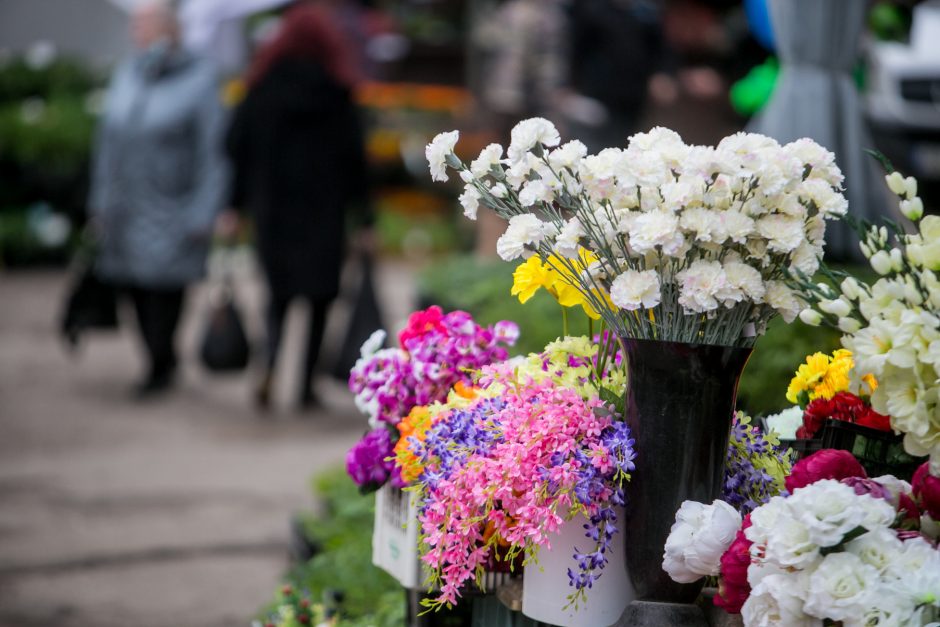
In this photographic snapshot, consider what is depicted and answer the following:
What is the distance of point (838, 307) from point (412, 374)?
100cm

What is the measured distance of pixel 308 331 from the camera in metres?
7.61

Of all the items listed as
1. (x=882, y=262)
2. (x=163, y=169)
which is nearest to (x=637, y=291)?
(x=882, y=262)

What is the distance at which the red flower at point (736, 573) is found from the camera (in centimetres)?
188

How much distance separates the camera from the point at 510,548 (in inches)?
86.7

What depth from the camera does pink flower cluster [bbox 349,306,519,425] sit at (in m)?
2.55

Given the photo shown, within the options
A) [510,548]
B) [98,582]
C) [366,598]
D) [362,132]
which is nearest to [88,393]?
[362,132]

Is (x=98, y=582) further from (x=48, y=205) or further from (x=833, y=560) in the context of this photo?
(x=48, y=205)

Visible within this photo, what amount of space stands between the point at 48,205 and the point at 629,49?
627cm

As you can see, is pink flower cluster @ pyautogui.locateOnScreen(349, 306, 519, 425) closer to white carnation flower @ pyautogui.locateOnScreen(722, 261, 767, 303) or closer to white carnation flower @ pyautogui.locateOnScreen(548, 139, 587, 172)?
white carnation flower @ pyautogui.locateOnScreen(548, 139, 587, 172)

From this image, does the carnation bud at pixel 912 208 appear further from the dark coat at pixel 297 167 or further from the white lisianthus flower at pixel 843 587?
the dark coat at pixel 297 167

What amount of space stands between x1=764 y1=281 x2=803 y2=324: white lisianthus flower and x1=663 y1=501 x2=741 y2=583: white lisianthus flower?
1.03ft

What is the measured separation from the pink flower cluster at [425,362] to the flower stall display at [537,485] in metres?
0.26

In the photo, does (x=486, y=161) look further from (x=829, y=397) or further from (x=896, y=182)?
(x=829, y=397)

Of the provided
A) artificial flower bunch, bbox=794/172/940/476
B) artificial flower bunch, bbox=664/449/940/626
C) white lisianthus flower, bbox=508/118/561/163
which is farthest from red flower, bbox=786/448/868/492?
white lisianthus flower, bbox=508/118/561/163
